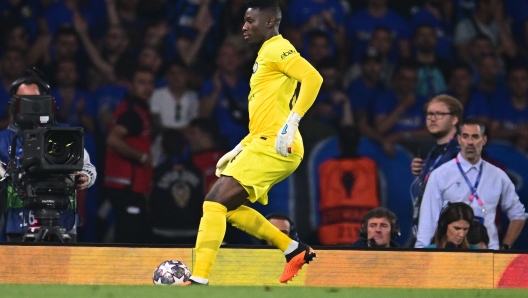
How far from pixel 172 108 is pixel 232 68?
2.20ft

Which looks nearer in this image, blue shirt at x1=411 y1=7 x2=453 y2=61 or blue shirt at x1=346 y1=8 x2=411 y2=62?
blue shirt at x1=346 y1=8 x2=411 y2=62

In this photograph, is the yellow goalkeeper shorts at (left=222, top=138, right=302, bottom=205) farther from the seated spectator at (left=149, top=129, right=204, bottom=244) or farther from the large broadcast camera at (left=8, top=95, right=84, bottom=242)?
the seated spectator at (left=149, top=129, right=204, bottom=244)

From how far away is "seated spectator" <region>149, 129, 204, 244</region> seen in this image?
1018 centimetres

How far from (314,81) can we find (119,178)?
383 cm

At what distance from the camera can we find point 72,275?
23.6 ft

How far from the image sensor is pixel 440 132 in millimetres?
8594

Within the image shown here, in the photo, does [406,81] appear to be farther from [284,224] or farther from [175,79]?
[284,224]

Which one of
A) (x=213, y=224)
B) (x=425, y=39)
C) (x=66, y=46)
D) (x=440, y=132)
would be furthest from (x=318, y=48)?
(x=213, y=224)

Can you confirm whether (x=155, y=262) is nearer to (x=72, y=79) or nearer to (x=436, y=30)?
(x=72, y=79)

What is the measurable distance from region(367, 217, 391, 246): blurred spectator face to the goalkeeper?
4.67 ft

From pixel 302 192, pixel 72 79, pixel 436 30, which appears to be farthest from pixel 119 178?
pixel 436 30

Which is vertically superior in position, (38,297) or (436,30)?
(436,30)

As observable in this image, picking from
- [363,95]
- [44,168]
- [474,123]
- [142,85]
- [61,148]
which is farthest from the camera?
[363,95]

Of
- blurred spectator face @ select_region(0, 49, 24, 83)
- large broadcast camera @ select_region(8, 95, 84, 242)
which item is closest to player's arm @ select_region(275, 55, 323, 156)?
large broadcast camera @ select_region(8, 95, 84, 242)
